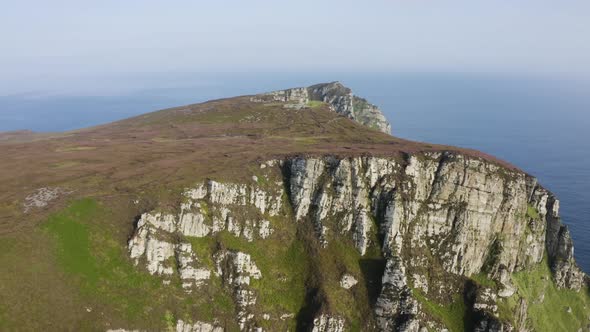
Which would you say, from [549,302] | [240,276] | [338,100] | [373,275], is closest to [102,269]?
[240,276]

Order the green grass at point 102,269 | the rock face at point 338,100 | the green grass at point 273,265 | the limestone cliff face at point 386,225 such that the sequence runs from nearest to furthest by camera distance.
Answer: the green grass at point 102,269 < the limestone cliff face at point 386,225 < the green grass at point 273,265 < the rock face at point 338,100

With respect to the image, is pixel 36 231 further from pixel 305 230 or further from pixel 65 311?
pixel 305 230

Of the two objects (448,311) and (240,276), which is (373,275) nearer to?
(448,311)

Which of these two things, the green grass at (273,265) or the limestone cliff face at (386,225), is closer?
the limestone cliff face at (386,225)

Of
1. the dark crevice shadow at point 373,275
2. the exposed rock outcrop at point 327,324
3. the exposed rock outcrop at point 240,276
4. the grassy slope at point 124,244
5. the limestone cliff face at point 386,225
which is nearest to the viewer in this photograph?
the grassy slope at point 124,244

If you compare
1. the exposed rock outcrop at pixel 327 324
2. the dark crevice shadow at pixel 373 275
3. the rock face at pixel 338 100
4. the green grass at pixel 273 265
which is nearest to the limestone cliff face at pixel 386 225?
the exposed rock outcrop at pixel 327 324

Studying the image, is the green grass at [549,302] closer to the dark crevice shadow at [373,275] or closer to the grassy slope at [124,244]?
the grassy slope at [124,244]

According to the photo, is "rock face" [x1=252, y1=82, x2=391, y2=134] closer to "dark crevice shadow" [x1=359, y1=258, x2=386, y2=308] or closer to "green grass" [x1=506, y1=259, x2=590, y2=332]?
"dark crevice shadow" [x1=359, y1=258, x2=386, y2=308]

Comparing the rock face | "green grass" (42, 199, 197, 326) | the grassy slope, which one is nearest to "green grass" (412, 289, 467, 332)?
the grassy slope
